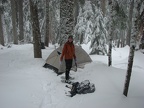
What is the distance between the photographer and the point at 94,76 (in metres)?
8.08

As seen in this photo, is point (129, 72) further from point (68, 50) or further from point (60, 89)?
point (68, 50)

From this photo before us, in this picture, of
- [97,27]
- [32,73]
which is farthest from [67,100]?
[97,27]

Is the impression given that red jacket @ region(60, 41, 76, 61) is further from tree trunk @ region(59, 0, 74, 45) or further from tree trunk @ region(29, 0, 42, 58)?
tree trunk @ region(29, 0, 42, 58)

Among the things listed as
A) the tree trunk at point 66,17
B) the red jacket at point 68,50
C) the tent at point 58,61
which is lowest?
the tent at point 58,61

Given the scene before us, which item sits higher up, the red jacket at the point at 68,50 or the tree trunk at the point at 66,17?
the tree trunk at the point at 66,17

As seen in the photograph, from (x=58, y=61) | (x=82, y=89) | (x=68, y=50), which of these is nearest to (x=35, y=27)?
(x=58, y=61)

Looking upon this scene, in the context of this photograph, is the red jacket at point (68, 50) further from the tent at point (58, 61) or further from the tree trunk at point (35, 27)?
the tree trunk at point (35, 27)

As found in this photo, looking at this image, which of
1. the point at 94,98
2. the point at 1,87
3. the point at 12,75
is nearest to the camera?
the point at 94,98

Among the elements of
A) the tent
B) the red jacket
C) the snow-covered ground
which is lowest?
the snow-covered ground

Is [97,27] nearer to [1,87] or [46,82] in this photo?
[46,82]

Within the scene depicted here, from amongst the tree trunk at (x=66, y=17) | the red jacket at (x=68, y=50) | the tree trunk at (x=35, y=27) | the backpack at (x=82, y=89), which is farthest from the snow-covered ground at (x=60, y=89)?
the tree trunk at (x=66, y=17)

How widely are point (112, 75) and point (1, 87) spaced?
422cm

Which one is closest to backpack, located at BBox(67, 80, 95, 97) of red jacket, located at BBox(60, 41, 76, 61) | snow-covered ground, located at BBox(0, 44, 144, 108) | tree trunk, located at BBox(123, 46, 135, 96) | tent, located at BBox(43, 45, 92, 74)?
snow-covered ground, located at BBox(0, 44, 144, 108)

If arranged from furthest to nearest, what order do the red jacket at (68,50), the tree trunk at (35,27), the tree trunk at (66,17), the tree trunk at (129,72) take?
the tree trunk at (35,27), the tree trunk at (66,17), the red jacket at (68,50), the tree trunk at (129,72)
